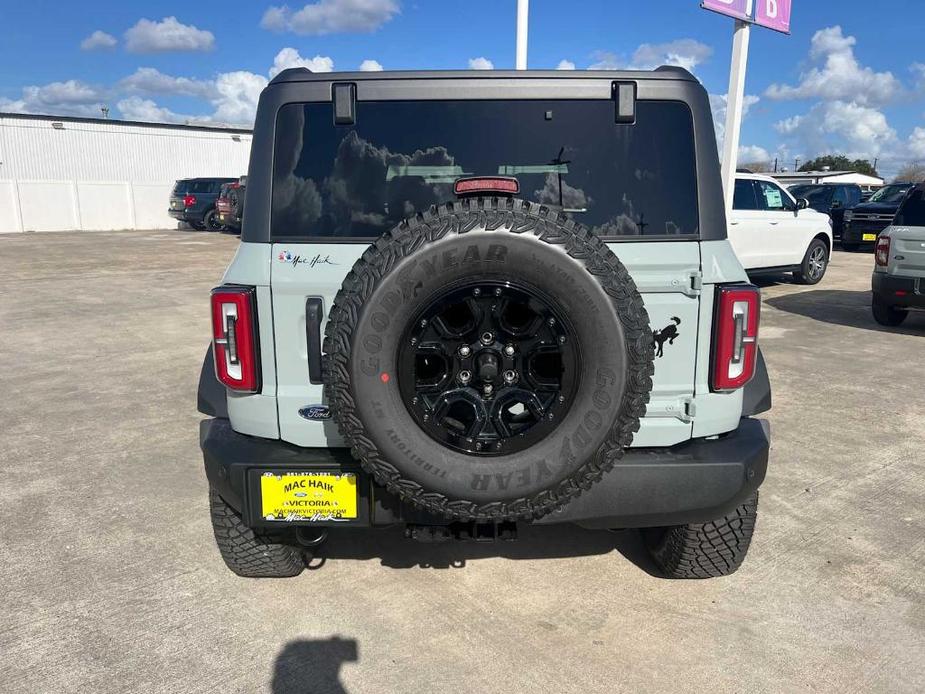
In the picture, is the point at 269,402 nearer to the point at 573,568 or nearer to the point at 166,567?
the point at 166,567

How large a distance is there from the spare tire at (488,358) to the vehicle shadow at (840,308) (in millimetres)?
7761

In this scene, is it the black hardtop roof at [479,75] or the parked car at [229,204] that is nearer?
the black hardtop roof at [479,75]

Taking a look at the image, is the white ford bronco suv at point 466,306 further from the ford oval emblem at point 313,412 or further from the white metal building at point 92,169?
the white metal building at point 92,169

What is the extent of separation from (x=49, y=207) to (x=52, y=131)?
10.2ft

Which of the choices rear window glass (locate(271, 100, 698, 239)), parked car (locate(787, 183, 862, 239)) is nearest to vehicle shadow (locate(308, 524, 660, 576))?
rear window glass (locate(271, 100, 698, 239))

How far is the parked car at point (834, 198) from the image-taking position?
63.8 feet

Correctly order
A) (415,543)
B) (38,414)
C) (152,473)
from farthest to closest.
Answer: (38,414)
(152,473)
(415,543)

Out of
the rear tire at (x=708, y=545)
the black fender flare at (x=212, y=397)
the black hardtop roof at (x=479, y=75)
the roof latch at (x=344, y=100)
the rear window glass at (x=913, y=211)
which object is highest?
the black hardtop roof at (x=479, y=75)

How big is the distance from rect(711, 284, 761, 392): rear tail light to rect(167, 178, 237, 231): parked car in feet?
80.1

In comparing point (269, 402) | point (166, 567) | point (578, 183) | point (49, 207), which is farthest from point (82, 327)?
point (49, 207)

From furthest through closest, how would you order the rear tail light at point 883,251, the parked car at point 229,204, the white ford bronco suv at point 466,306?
the parked car at point 229,204 < the rear tail light at point 883,251 < the white ford bronco suv at point 466,306

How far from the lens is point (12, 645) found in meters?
2.75

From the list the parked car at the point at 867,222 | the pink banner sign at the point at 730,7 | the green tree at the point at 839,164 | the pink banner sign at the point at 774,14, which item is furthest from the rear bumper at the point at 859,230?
the green tree at the point at 839,164

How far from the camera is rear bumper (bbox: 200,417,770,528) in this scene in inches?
101
